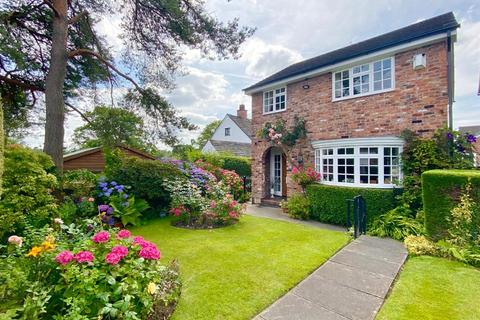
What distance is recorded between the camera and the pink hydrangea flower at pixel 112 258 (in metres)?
2.62

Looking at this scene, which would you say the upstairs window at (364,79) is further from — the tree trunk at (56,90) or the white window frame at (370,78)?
the tree trunk at (56,90)

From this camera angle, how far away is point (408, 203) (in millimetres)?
7289

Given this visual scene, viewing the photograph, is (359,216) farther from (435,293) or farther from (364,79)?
(364,79)

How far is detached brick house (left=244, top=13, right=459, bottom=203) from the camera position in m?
7.55

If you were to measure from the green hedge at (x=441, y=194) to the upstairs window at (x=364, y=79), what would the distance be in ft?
13.3

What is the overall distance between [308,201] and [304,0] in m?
7.29

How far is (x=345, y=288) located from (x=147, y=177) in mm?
6708

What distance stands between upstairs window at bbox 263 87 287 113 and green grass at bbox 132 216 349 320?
6.41m

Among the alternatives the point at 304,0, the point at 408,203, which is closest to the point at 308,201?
the point at 408,203

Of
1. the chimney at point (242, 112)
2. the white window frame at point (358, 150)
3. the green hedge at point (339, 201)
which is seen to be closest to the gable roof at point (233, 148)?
the chimney at point (242, 112)

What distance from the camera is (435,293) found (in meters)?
3.71

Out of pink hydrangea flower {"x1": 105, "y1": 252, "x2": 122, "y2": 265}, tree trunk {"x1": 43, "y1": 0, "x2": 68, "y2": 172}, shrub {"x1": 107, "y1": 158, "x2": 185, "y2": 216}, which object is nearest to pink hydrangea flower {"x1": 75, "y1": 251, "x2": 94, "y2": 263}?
pink hydrangea flower {"x1": 105, "y1": 252, "x2": 122, "y2": 265}

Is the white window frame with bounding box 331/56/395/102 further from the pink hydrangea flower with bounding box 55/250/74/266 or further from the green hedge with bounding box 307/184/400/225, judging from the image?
the pink hydrangea flower with bounding box 55/250/74/266

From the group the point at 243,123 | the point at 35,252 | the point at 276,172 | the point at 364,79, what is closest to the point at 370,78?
the point at 364,79
